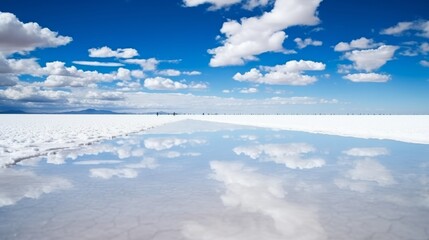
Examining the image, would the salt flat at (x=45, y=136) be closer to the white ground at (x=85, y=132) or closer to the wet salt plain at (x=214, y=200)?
the white ground at (x=85, y=132)

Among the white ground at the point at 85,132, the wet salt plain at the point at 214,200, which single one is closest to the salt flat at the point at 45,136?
the white ground at the point at 85,132

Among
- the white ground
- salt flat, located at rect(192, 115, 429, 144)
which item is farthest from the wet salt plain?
salt flat, located at rect(192, 115, 429, 144)

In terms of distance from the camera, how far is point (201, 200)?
5.16m

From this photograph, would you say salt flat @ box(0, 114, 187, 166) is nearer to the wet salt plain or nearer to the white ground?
the white ground

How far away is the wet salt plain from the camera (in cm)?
381

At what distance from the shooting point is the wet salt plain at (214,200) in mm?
3814

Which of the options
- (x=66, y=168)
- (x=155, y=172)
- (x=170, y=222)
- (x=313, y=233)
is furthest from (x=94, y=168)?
(x=313, y=233)

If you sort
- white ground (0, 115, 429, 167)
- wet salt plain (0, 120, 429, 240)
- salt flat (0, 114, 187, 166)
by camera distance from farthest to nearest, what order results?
white ground (0, 115, 429, 167)
salt flat (0, 114, 187, 166)
wet salt plain (0, 120, 429, 240)

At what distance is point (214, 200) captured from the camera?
514 cm

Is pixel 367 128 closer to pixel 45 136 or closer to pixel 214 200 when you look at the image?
pixel 45 136

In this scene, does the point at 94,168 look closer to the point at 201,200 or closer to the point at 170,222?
the point at 201,200

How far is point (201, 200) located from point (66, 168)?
180 inches

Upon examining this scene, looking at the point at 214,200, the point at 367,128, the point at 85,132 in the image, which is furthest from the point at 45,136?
the point at 367,128

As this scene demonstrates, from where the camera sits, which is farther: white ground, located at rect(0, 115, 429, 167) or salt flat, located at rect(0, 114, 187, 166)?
white ground, located at rect(0, 115, 429, 167)
